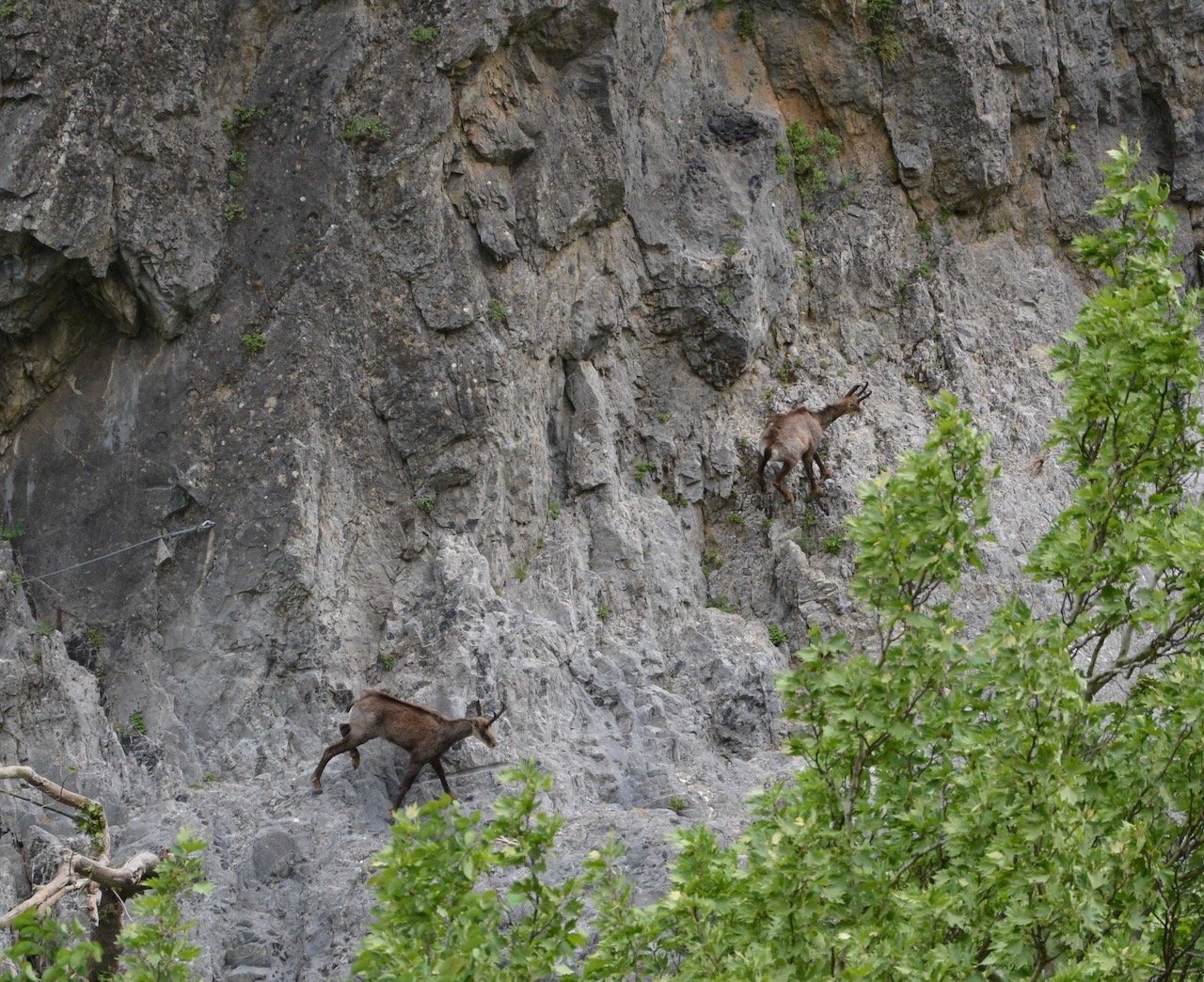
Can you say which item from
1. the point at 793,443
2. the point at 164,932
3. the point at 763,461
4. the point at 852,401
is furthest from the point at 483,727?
the point at 852,401

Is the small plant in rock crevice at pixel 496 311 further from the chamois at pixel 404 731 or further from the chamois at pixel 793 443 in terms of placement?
the chamois at pixel 404 731

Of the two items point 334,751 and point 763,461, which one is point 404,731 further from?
point 763,461

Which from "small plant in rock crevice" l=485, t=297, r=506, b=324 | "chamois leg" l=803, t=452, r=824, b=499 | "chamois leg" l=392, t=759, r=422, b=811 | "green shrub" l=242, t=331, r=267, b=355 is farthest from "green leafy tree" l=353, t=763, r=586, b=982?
"chamois leg" l=803, t=452, r=824, b=499

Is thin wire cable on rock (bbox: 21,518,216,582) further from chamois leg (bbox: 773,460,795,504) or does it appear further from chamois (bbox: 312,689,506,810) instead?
chamois leg (bbox: 773,460,795,504)

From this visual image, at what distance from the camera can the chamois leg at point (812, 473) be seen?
61.6 ft

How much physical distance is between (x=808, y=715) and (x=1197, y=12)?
1971 centimetres

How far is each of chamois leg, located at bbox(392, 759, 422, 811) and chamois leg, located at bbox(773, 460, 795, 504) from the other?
6.48 m

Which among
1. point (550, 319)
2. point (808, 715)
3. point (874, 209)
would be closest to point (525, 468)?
point (550, 319)

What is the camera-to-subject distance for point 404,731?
46.8ft

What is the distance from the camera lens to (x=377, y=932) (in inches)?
286

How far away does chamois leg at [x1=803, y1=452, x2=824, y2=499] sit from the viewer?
18.8m

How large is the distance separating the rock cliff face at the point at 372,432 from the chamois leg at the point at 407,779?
0.26 metres

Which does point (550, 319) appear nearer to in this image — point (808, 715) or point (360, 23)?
point (360, 23)

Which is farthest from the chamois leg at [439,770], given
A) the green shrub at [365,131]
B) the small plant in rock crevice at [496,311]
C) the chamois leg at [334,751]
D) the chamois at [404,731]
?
the green shrub at [365,131]
